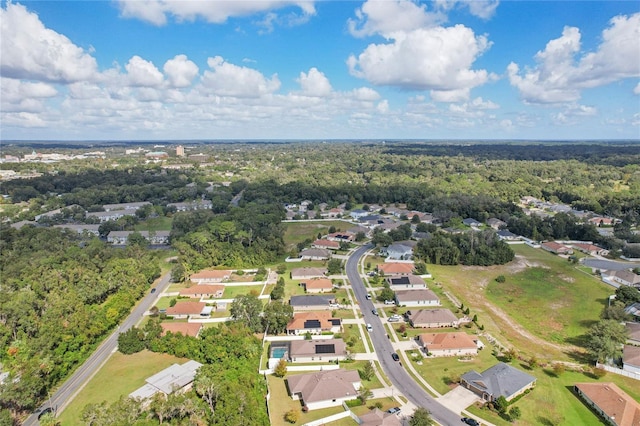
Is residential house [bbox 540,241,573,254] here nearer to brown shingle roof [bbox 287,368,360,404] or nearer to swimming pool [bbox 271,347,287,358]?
brown shingle roof [bbox 287,368,360,404]

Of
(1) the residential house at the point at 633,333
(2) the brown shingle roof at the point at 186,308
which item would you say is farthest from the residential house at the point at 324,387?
(1) the residential house at the point at 633,333

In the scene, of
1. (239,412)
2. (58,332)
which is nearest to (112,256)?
(58,332)

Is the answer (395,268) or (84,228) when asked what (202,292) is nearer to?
(395,268)

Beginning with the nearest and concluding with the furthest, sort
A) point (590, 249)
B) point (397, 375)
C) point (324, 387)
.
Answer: point (324, 387), point (397, 375), point (590, 249)

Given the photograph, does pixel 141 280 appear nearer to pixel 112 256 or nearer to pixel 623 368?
pixel 112 256

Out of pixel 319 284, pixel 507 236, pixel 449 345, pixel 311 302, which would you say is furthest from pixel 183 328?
pixel 507 236

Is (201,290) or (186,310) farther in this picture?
(201,290)
